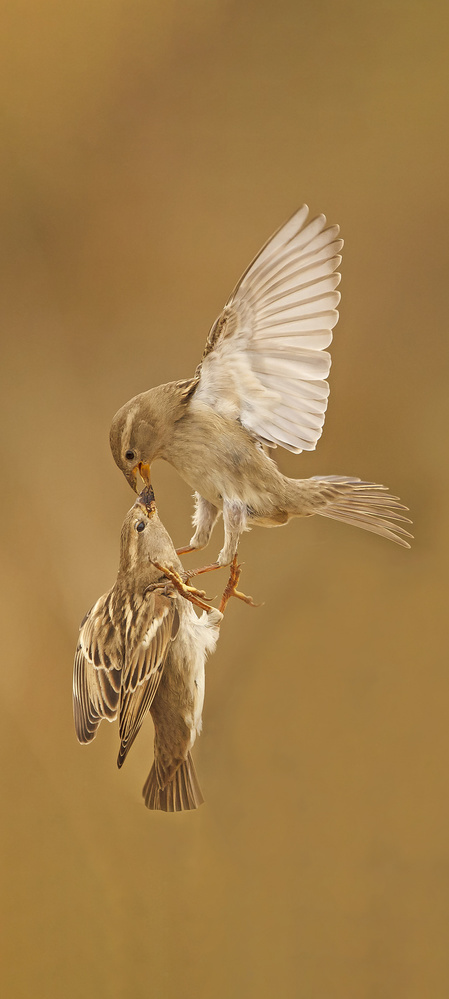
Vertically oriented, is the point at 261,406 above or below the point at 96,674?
above

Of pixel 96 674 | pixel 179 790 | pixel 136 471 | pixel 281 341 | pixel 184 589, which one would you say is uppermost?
pixel 281 341

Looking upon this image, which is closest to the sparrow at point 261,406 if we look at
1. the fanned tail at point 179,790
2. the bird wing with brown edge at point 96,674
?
the bird wing with brown edge at point 96,674

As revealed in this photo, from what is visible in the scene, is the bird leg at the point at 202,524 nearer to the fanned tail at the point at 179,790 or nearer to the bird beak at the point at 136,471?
the bird beak at the point at 136,471

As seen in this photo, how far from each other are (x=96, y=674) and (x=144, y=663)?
7cm

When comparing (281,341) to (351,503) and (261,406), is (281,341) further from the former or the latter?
(351,503)

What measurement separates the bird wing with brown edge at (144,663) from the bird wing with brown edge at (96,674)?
2 cm

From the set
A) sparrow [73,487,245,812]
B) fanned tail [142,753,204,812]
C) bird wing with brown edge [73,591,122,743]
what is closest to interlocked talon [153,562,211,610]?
sparrow [73,487,245,812]

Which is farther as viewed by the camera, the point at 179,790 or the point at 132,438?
the point at 179,790

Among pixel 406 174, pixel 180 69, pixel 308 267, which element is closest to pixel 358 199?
pixel 406 174

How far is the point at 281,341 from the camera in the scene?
81 cm

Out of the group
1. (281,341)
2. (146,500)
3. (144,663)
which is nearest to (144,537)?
(146,500)

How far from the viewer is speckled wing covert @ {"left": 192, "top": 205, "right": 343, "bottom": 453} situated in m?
0.77

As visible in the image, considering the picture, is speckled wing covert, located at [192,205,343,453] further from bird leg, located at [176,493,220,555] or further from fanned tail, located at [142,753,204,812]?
fanned tail, located at [142,753,204,812]

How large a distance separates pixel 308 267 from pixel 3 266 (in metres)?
0.71
